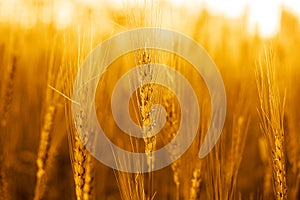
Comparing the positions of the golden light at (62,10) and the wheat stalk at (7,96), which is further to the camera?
the golden light at (62,10)

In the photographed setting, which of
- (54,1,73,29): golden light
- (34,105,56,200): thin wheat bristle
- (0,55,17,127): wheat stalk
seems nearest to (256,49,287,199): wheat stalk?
(34,105,56,200): thin wheat bristle

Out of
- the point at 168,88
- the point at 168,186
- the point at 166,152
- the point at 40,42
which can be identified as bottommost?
the point at 168,186

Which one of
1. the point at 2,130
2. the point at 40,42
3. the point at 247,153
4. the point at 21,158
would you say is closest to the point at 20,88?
the point at 40,42

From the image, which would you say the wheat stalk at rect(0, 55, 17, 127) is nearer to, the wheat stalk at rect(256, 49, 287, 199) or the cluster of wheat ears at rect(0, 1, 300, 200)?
the cluster of wheat ears at rect(0, 1, 300, 200)

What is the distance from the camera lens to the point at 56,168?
181cm

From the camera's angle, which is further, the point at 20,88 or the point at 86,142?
the point at 20,88

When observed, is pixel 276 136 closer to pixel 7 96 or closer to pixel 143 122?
pixel 143 122

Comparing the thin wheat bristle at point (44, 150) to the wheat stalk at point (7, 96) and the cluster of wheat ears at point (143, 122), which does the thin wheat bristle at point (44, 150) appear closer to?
the cluster of wheat ears at point (143, 122)

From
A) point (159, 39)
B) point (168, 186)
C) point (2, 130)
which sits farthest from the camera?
point (168, 186)

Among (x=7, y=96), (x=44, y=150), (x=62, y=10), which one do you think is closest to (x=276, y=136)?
(x=44, y=150)

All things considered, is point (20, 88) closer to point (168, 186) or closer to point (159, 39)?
point (168, 186)

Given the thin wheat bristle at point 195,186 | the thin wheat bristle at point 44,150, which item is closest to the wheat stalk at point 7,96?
the thin wheat bristle at point 44,150

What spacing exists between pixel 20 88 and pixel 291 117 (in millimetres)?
1214

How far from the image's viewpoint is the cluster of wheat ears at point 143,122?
89 centimetres
